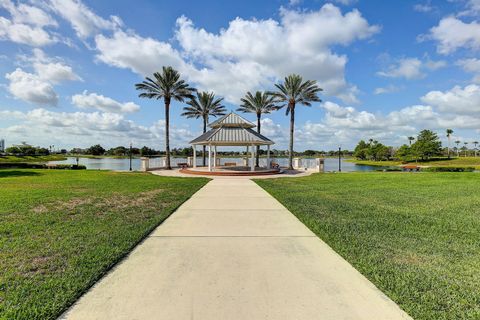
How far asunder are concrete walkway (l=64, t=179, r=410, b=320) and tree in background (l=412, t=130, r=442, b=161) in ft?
240

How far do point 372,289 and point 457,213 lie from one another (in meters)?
5.99

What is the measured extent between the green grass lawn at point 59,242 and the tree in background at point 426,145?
238 feet

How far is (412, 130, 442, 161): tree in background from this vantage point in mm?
62844

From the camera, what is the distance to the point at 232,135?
71.1ft

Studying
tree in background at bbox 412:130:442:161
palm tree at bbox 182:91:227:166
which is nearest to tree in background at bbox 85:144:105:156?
palm tree at bbox 182:91:227:166

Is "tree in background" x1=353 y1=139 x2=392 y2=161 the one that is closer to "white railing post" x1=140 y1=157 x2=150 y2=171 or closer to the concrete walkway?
"white railing post" x1=140 y1=157 x2=150 y2=171

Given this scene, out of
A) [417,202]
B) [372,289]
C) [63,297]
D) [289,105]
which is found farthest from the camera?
[289,105]

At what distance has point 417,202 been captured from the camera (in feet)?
28.2

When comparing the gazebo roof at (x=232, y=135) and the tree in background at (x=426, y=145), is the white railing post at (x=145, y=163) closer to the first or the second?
the gazebo roof at (x=232, y=135)

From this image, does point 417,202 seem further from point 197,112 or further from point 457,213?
point 197,112

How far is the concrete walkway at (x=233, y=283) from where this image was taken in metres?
2.57

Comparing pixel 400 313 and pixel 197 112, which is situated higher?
pixel 197 112

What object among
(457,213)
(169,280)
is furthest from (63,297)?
(457,213)

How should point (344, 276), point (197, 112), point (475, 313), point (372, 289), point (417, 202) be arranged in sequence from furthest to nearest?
1. point (197, 112)
2. point (417, 202)
3. point (344, 276)
4. point (372, 289)
5. point (475, 313)
